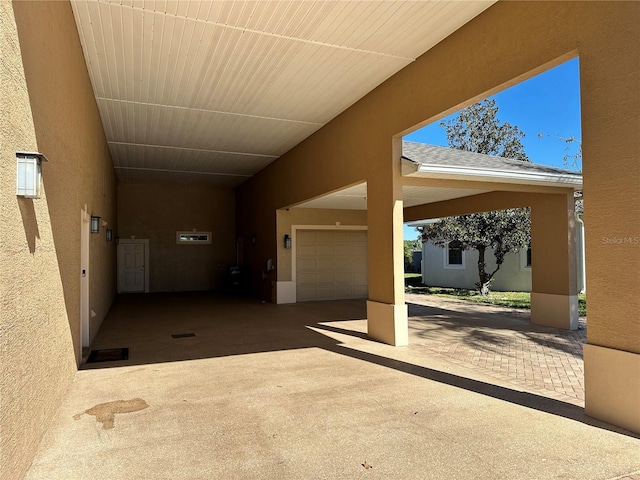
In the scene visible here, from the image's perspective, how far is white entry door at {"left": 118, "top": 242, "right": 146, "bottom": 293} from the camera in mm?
16578

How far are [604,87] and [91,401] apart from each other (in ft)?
19.0

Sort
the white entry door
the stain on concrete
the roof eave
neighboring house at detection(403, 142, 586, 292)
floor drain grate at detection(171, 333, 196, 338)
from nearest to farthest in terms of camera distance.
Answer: the stain on concrete < the roof eave < floor drain grate at detection(171, 333, 196, 338) < neighboring house at detection(403, 142, 586, 292) < the white entry door

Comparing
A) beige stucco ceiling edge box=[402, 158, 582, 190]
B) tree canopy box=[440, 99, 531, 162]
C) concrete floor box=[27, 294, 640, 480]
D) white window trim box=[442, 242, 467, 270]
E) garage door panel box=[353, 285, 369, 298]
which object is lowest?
concrete floor box=[27, 294, 640, 480]

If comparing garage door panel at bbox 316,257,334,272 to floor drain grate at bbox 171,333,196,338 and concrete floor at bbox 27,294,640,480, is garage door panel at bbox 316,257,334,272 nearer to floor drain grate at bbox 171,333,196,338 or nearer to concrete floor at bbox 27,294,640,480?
floor drain grate at bbox 171,333,196,338

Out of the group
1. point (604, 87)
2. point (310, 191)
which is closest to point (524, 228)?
point (310, 191)

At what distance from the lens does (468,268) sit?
1934 centimetres

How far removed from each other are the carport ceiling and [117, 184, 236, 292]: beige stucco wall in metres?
6.64

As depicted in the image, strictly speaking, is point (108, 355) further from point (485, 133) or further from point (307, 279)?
point (485, 133)

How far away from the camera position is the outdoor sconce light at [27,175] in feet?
9.04

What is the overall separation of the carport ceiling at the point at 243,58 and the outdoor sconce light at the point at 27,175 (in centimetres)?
323

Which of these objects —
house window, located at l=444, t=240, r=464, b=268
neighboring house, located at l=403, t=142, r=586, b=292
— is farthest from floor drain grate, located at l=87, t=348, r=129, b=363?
house window, located at l=444, t=240, r=464, b=268

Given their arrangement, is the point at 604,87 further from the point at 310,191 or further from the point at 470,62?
the point at 310,191

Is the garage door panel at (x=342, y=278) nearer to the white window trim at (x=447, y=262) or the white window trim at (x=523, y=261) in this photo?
the white window trim at (x=447, y=262)

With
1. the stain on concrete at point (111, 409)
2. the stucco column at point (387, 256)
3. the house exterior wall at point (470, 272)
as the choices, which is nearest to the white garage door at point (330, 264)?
the stucco column at point (387, 256)
